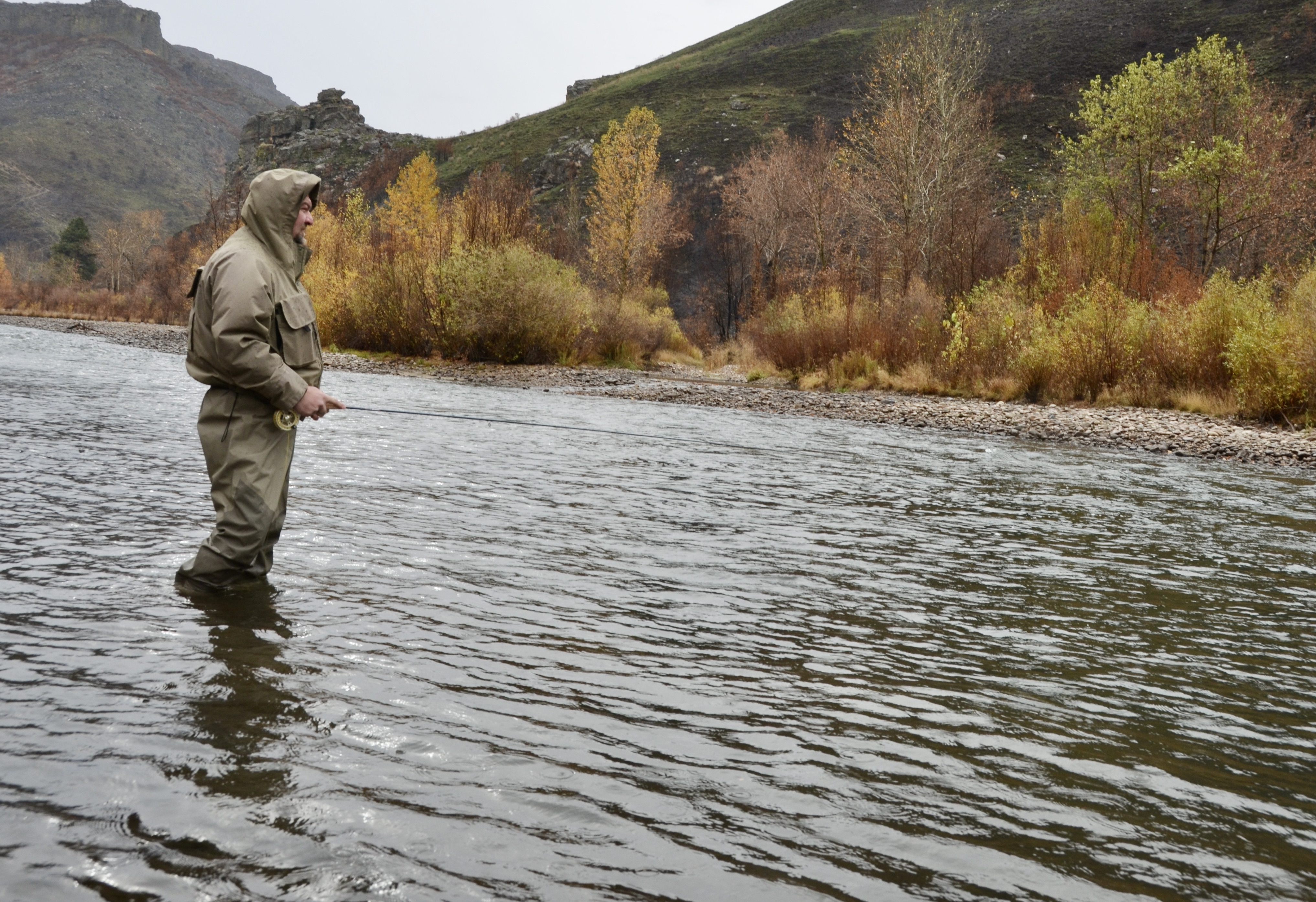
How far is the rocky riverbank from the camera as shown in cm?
1633

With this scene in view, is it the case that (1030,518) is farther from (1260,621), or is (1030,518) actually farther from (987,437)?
(987,437)

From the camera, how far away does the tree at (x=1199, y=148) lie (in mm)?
28734

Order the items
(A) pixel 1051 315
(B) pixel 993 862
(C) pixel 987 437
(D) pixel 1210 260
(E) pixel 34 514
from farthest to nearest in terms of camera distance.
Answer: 1. (D) pixel 1210 260
2. (A) pixel 1051 315
3. (C) pixel 987 437
4. (E) pixel 34 514
5. (B) pixel 993 862

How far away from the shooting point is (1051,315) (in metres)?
23.8

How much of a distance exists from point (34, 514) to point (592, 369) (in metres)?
23.6

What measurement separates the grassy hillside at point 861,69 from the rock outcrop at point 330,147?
7.10m

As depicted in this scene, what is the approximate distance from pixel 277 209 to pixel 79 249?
99828 mm

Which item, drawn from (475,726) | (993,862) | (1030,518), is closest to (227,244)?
(475,726)

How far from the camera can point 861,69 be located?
265 ft

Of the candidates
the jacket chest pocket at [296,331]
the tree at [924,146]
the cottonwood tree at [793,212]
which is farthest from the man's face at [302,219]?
the cottonwood tree at [793,212]

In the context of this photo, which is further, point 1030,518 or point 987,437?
point 987,437

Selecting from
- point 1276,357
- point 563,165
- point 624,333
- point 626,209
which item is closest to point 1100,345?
point 1276,357

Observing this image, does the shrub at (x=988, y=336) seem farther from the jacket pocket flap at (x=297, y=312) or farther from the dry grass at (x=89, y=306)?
the dry grass at (x=89, y=306)

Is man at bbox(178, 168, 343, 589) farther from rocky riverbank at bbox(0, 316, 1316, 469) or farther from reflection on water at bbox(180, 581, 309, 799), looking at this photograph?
rocky riverbank at bbox(0, 316, 1316, 469)
